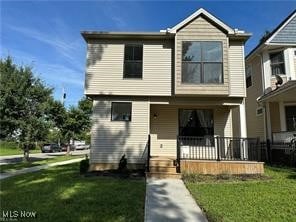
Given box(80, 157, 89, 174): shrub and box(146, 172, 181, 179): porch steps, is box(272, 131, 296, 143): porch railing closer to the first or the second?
box(146, 172, 181, 179): porch steps

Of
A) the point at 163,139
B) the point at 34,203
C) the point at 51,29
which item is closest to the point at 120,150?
the point at 163,139

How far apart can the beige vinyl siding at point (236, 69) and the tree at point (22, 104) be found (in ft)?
46.1

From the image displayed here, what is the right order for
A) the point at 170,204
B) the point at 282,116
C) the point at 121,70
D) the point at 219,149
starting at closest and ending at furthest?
the point at 170,204, the point at 219,149, the point at 121,70, the point at 282,116

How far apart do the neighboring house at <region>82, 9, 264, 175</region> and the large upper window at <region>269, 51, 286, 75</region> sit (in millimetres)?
4766

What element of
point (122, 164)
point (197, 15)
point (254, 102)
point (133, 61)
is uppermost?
point (197, 15)

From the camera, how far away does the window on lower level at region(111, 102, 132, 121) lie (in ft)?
44.6

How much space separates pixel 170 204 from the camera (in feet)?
24.3

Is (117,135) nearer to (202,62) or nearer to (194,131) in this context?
(194,131)

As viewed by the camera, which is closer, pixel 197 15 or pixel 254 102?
pixel 197 15

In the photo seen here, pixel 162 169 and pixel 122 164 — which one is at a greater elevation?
pixel 122 164

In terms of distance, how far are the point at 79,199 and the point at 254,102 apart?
50.3ft

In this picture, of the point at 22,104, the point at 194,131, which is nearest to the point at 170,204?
the point at 194,131
